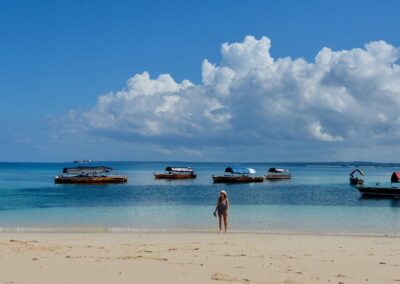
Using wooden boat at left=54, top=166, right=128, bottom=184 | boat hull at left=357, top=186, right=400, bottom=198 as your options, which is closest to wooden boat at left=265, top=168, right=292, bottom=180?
wooden boat at left=54, top=166, right=128, bottom=184

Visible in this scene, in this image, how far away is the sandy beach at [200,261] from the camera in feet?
32.9

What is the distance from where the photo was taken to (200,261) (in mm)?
11961

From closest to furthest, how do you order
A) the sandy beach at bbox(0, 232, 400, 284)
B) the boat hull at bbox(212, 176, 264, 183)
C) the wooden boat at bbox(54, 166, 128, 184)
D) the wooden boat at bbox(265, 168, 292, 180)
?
the sandy beach at bbox(0, 232, 400, 284)
the wooden boat at bbox(54, 166, 128, 184)
the boat hull at bbox(212, 176, 264, 183)
the wooden boat at bbox(265, 168, 292, 180)

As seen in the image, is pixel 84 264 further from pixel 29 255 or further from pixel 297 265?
pixel 297 265

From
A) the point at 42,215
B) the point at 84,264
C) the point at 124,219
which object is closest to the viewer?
the point at 84,264

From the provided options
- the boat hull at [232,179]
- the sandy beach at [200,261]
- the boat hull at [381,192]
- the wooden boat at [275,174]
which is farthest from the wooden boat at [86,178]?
the sandy beach at [200,261]

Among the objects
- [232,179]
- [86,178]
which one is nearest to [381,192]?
[232,179]

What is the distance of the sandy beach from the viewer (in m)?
10.0

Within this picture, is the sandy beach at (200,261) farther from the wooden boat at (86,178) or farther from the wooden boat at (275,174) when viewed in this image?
the wooden boat at (275,174)

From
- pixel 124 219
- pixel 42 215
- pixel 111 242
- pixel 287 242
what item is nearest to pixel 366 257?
pixel 287 242

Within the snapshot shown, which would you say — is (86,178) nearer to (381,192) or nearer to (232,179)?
(232,179)

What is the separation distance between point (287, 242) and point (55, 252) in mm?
7502

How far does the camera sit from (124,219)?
2817 centimetres

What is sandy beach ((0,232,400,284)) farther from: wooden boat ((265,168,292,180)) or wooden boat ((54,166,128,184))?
wooden boat ((265,168,292,180))
